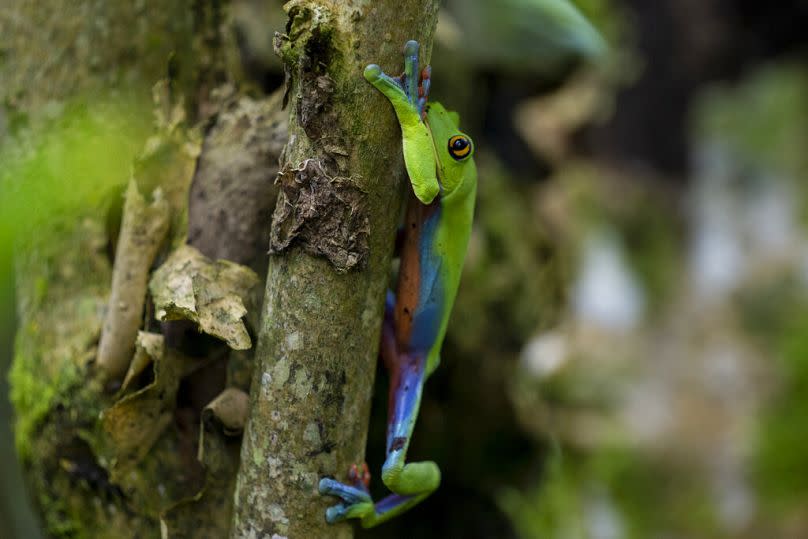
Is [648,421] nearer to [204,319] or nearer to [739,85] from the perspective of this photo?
[739,85]

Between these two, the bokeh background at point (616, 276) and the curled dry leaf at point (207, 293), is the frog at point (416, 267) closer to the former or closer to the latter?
the curled dry leaf at point (207, 293)

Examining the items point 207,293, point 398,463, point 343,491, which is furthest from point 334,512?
point 207,293

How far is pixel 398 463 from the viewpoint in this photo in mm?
1639

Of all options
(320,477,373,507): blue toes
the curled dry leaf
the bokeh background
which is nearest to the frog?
(320,477,373,507): blue toes

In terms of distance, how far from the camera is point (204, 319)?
1420mm

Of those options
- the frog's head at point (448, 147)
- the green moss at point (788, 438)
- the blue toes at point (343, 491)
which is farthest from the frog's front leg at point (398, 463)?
the green moss at point (788, 438)

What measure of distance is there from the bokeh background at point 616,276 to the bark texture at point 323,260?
15.2 inches

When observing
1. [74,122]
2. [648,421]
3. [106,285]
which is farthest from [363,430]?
[648,421]

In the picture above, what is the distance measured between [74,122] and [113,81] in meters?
0.14

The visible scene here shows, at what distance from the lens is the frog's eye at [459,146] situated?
60.4 inches

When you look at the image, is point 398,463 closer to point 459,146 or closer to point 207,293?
point 207,293

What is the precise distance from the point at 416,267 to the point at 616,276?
5.71 meters

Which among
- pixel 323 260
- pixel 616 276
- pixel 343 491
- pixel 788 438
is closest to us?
pixel 323 260

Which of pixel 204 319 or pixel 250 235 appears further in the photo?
pixel 250 235
